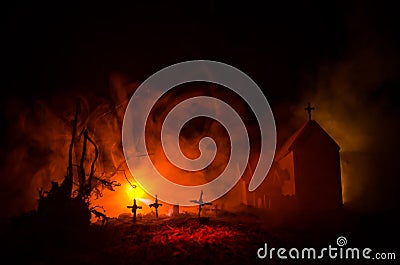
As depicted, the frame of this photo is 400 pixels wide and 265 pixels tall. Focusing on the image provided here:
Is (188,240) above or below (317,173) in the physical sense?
below

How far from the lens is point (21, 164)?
27094 mm

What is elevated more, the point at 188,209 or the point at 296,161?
the point at 296,161

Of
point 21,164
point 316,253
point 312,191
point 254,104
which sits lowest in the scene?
point 316,253

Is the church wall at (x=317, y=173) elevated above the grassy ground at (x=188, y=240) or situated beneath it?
elevated above

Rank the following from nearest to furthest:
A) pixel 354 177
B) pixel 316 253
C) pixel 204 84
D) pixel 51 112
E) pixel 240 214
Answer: pixel 316 253 < pixel 240 214 < pixel 51 112 < pixel 354 177 < pixel 204 84

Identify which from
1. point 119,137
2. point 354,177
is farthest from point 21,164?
point 354,177

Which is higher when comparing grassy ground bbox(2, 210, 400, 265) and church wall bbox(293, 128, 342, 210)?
church wall bbox(293, 128, 342, 210)

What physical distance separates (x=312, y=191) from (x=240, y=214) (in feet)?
17.5

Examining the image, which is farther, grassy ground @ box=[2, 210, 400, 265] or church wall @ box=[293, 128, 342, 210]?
church wall @ box=[293, 128, 342, 210]

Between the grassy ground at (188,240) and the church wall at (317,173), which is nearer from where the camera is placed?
the grassy ground at (188,240)

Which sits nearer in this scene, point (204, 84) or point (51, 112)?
point (51, 112)

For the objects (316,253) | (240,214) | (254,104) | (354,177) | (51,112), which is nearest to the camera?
(316,253)

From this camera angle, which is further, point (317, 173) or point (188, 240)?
point (317, 173)

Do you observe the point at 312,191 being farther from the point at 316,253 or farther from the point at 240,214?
the point at 316,253
